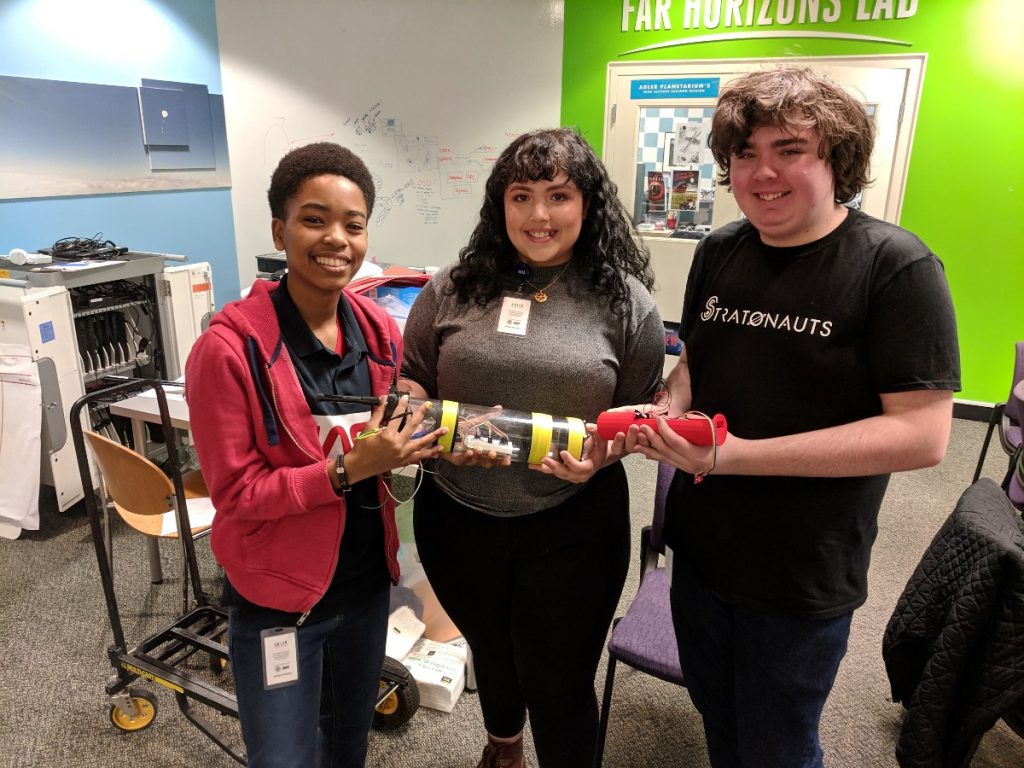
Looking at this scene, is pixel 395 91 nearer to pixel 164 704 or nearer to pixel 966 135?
pixel 966 135

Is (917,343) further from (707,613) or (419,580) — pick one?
(419,580)

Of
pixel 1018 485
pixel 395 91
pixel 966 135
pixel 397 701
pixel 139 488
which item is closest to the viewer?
pixel 397 701

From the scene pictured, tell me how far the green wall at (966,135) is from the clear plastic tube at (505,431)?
157 inches

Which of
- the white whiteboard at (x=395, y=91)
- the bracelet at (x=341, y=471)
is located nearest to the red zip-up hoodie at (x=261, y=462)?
the bracelet at (x=341, y=471)

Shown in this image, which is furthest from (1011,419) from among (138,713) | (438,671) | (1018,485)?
(138,713)

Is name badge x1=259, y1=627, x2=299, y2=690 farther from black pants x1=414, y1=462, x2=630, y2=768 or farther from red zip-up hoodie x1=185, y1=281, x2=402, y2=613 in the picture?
black pants x1=414, y1=462, x2=630, y2=768

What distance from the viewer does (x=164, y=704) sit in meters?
2.01

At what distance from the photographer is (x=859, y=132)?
0.98 meters

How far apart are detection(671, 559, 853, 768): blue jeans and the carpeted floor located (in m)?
0.72

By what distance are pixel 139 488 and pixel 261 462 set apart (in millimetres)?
1177

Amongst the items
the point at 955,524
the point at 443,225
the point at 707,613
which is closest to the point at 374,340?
the point at 707,613

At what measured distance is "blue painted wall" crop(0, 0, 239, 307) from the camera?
11.8 ft

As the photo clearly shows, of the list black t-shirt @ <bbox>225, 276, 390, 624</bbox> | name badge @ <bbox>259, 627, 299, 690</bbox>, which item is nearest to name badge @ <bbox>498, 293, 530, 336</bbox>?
black t-shirt @ <bbox>225, 276, 390, 624</bbox>

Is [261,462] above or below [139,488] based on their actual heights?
above
